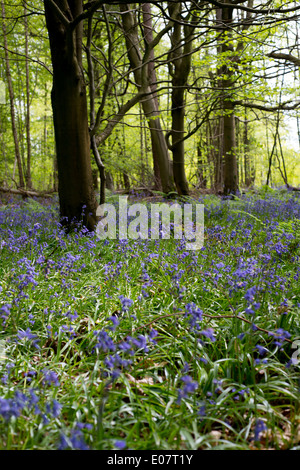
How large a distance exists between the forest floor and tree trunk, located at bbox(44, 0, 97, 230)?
1.38 m

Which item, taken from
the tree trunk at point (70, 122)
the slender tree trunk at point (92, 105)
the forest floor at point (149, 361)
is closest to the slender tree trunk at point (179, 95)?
the slender tree trunk at point (92, 105)

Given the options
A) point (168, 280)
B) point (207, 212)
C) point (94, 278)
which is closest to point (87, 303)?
point (94, 278)

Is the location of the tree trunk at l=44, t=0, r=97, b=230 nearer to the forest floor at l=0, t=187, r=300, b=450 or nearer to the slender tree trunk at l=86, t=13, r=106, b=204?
the slender tree trunk at l=86, t=13, r=106, b=204

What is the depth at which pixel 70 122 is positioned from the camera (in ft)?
16.1

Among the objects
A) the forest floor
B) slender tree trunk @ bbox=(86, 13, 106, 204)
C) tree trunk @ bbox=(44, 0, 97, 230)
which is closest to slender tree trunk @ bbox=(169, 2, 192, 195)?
slender tree trunk @ bbox=(86, 13, 106, 204)

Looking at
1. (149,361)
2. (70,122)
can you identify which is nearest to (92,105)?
(70,122)

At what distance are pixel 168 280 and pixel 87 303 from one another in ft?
2.79

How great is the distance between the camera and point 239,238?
15.4 feet

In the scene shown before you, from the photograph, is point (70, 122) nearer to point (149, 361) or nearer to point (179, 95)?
point (149, 361)

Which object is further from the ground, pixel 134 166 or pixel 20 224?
pixel 134 166

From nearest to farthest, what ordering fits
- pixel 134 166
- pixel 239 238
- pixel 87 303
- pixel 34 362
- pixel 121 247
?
1. pixel 34 362
2. pixel 87 303
3. pixel 121 247
4. pixel 239 238
5. pixel 134 166

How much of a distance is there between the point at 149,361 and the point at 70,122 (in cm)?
399
